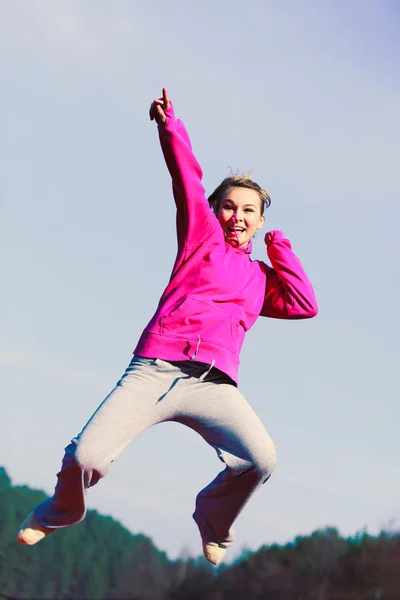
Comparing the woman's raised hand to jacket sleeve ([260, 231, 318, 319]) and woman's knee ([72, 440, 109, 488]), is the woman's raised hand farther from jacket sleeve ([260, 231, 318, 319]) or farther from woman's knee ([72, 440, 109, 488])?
woman's knee ([72, 440, 109, 488])

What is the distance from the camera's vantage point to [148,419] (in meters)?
4.66

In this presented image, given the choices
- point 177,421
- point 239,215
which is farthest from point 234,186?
point 177,421

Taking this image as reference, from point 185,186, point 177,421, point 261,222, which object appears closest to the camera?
point 177,421

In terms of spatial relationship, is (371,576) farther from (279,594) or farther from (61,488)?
(61,488)

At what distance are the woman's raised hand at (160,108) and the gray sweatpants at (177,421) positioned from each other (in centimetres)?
136

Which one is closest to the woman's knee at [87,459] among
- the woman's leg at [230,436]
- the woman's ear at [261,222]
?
the woman's leg at [230,436]

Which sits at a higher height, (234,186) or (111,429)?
(234,186)

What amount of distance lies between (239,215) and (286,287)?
0.54 m

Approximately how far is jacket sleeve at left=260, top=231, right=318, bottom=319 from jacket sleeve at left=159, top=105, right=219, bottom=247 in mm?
427

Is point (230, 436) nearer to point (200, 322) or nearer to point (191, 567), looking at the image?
point (200, 322)

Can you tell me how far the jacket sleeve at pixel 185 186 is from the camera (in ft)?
16.2

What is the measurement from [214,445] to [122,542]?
2720 cm

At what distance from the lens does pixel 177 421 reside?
15.9 feet

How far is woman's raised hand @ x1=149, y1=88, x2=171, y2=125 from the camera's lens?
4895 millimetres
